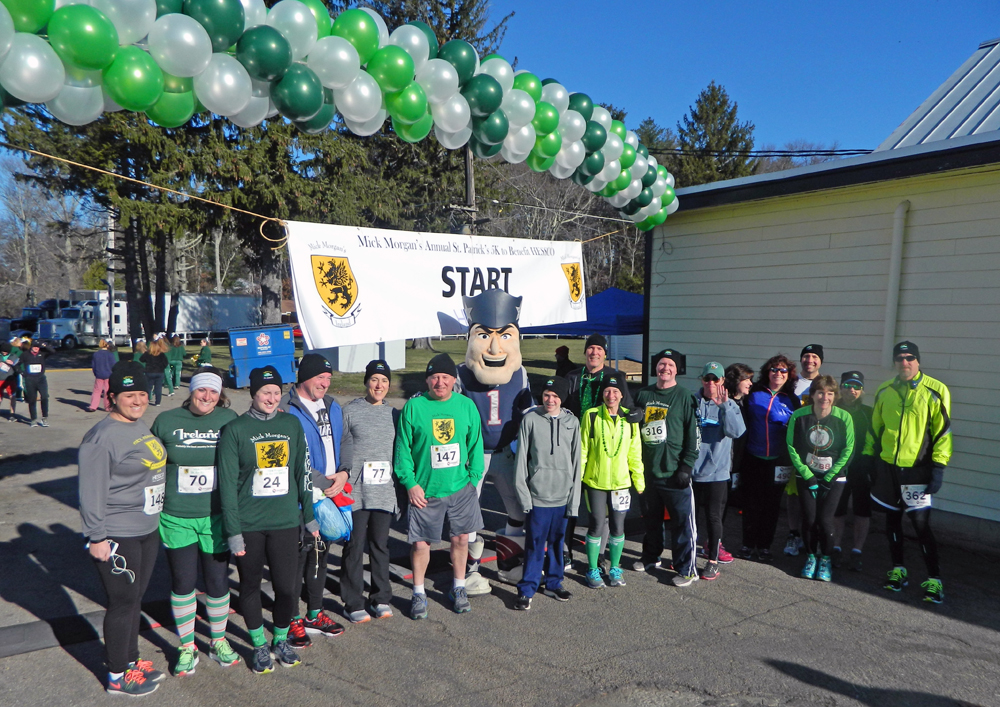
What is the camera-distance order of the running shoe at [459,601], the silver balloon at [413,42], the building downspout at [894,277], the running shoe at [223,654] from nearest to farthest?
the running shoe at [223,654] < the running shoe at [459,601] < the silver balloon at [413,42] < the building downspout at [894,277]

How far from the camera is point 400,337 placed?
5.96 meters

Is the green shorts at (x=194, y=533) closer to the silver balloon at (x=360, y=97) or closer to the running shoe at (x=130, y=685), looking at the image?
the running shoe at (x=130, y=685)

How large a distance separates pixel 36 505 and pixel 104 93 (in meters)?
5.64

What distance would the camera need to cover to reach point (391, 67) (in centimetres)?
488

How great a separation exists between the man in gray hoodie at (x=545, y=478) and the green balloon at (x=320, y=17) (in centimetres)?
305

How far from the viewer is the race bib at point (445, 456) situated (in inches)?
184

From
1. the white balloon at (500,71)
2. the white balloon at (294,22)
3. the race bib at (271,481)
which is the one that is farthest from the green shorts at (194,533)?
the white balloon at (500,71)

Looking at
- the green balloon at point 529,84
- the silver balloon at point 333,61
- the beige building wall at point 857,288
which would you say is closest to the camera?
the silver balloon at point 333,61

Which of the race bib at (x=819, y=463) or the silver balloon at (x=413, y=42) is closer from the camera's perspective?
the silver balloon at (x=413, y=42)

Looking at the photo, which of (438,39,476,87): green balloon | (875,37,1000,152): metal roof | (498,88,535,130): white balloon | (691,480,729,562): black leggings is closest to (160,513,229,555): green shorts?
(691,480,729,562): black leggings

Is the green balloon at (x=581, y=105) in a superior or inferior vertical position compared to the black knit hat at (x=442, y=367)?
superior

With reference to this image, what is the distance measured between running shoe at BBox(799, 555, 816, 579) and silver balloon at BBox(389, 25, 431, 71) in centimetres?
521

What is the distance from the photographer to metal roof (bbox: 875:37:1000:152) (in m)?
7.35

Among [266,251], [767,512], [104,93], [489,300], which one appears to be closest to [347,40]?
[104,93]
